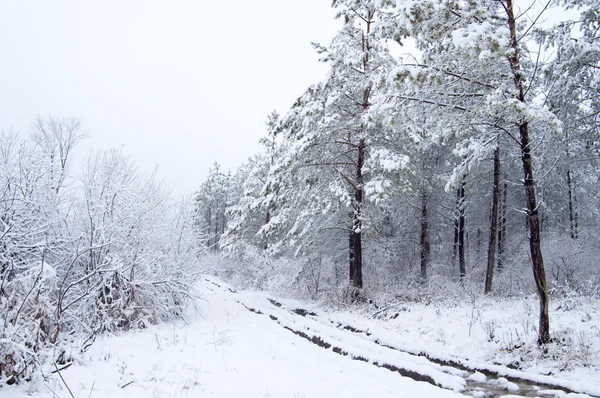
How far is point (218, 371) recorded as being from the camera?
251 inches

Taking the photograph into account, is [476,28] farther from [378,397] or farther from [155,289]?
[155,289]

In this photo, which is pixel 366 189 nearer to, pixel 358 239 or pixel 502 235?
pixel 358 239

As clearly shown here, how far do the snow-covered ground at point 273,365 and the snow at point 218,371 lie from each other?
0.02 metres

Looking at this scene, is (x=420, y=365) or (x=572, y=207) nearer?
(x=420, y=365)

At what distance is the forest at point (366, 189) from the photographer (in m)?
7.17

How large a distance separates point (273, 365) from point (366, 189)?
722 centimetres

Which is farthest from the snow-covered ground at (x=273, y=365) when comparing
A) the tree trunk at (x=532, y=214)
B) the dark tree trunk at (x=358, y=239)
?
the dark tree trunk at (x=358, y=239)

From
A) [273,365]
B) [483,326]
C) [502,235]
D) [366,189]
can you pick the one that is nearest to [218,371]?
[273,365]

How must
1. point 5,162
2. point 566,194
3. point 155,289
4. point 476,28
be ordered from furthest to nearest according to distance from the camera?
point 566,194 < point 155,289 < point 5,162 < point 476,28

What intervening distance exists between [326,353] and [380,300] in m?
5.89

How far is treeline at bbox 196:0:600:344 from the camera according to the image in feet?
25.0

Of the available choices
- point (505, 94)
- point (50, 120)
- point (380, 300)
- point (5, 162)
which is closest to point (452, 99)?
point (505, 94)

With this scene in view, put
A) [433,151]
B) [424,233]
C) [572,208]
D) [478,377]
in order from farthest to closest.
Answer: [572,208] → [424,233] → [433,151] → [478,377]

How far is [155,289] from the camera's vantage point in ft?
35.3
